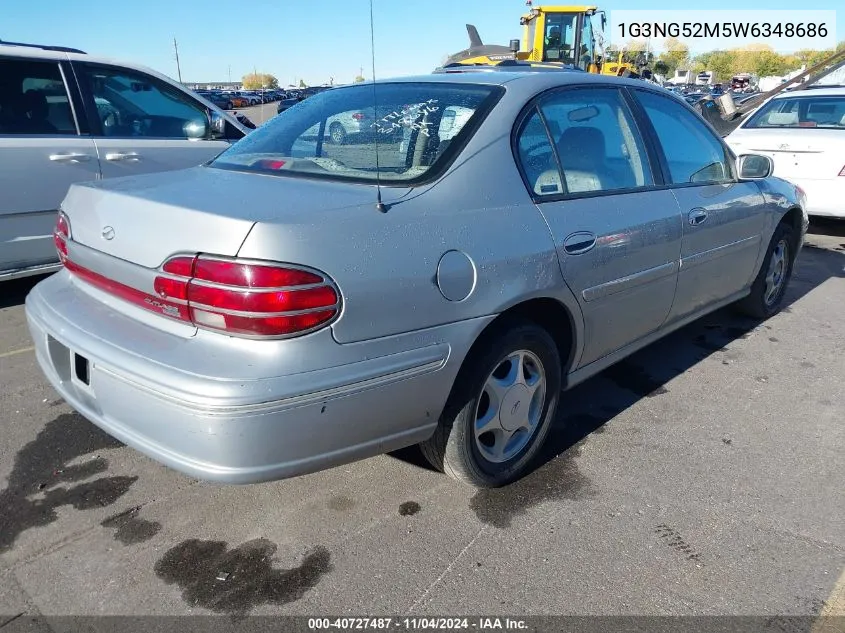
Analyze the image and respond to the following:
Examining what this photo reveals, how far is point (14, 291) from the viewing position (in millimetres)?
5250

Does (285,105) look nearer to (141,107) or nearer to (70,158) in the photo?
(141,107)

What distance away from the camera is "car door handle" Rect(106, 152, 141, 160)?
4.88 meters

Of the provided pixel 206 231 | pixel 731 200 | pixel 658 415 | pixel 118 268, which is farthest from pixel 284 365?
pixel 731 200

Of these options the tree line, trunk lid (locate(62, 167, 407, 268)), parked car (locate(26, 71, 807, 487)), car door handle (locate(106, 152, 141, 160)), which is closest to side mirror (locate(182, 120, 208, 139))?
car door handle (locate(106, 152, 141, 160))

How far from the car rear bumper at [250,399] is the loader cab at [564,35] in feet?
52.5

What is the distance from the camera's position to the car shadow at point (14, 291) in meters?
4.99

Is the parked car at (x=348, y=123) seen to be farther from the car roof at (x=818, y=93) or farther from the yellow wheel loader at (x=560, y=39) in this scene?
the yellow wheel loader at (x=560, y=39)

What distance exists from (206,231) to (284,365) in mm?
461

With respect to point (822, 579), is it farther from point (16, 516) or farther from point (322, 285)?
point (16, 516)

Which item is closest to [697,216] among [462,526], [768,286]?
[768,286]

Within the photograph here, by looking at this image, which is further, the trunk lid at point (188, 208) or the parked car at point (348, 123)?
the parked car at point (348, 123)

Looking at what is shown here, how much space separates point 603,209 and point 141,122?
12.7 ft

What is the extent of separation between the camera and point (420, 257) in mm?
2154

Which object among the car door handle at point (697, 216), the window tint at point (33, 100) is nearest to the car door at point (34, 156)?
the window tint at point (33, 100)
